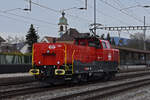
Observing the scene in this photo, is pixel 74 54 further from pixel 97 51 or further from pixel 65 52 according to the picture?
pixel 97 51

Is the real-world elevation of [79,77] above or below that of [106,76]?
above

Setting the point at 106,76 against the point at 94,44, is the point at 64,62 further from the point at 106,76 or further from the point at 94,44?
the point at 106,76

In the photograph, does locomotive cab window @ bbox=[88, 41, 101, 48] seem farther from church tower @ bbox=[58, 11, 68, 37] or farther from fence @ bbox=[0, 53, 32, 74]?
church tower @ bbox=[58, 11, 68, 37]

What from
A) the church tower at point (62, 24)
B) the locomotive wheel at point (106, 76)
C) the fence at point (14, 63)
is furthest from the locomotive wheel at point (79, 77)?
the church tower at point (62, 24)

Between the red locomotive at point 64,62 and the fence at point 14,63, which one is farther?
the fence at point 14,63

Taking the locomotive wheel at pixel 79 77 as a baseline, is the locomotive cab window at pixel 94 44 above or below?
above

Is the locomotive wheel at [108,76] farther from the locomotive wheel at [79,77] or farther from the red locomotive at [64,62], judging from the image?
the locomotive wheel at [79,77]

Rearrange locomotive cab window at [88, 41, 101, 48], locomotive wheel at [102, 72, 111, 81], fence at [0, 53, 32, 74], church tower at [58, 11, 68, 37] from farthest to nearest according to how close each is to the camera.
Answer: church tower at [58, 11, 68, 37], fence at [0, 53, 32, 74], locomotive wheel at [102, 72, 111, 81], locomotive cab window at [88, 41, 101, 48]

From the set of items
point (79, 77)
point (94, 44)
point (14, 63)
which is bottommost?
point (79, 77)

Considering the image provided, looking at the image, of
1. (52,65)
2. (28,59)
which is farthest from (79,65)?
(28,59)

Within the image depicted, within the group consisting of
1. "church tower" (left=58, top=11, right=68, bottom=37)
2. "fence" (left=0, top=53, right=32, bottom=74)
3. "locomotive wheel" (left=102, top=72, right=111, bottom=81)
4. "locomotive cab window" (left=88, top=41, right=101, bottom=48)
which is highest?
"church tower" (left=58, top=11, right=68, bottom=37)

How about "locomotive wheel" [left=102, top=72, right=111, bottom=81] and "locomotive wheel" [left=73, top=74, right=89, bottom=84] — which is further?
"locomotive wheel" [left=102, top=72, right=111, bottom=81]

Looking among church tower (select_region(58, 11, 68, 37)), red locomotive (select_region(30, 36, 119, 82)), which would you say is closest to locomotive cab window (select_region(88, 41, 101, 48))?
red locomotive (select_region(30, 36, 119, 82))

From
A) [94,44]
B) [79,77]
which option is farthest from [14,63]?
[79,77]
